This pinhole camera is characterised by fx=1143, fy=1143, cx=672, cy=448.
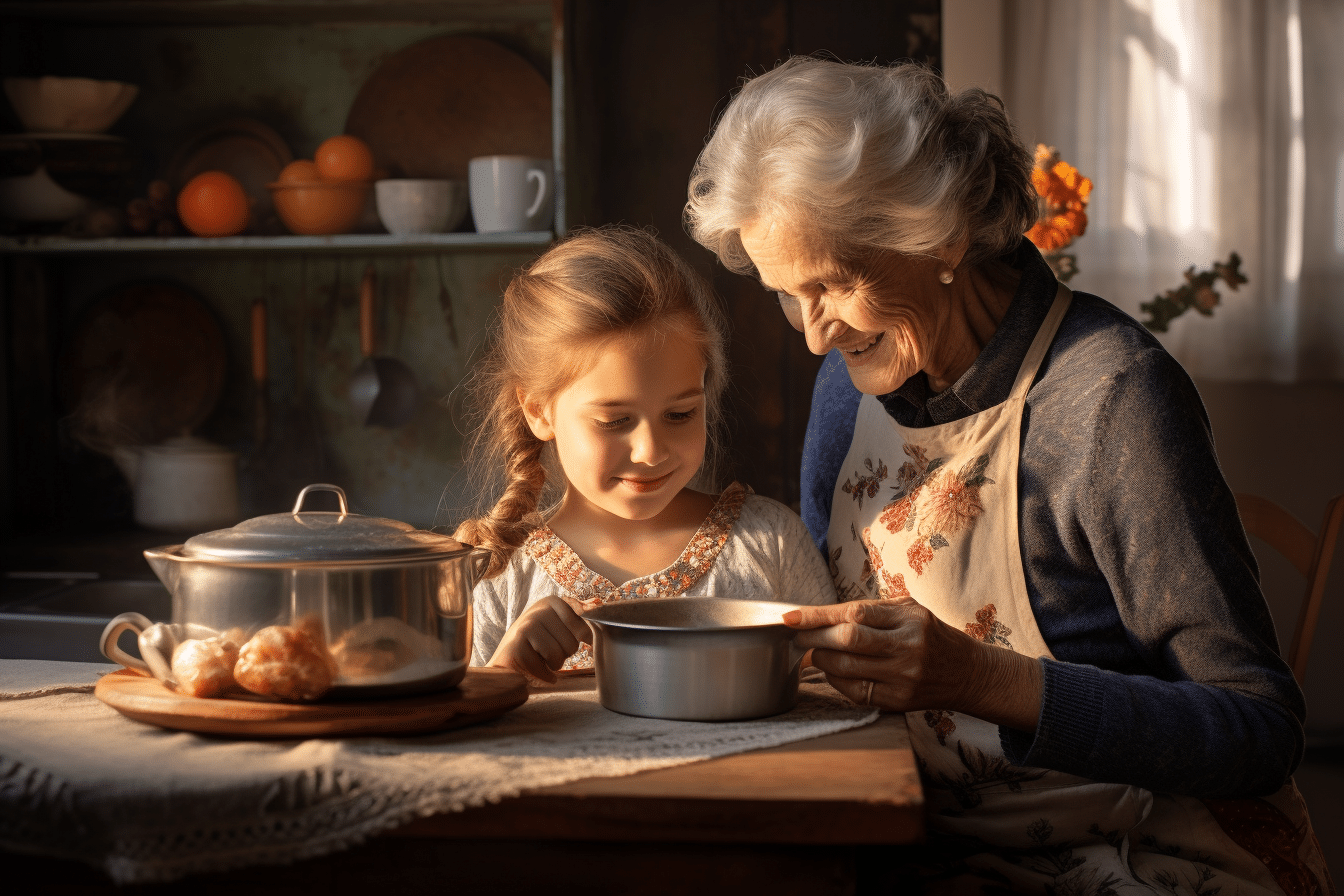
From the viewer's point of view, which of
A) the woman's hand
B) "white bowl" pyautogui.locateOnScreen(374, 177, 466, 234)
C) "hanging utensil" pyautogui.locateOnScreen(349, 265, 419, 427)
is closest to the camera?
the woman's hand

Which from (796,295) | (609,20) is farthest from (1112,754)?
(609,20)

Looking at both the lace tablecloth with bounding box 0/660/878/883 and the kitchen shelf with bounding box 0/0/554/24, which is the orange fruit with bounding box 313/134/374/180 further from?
the lace tablecloth with bounding box 0/660/878/883

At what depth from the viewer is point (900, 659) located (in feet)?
3.07

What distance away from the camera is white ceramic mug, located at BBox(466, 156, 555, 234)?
2203 mm

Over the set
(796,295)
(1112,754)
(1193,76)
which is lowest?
(1112,754)

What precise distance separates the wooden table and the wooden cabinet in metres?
1.85

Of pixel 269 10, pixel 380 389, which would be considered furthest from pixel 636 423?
pixel 269 10

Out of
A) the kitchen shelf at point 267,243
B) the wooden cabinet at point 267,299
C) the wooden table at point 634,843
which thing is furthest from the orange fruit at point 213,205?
the wooden table at point 634,843

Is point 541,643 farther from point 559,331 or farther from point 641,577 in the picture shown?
point 559,331

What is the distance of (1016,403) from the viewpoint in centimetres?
126

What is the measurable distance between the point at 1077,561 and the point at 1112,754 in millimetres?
228

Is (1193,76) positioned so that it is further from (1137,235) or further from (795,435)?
(795,435)

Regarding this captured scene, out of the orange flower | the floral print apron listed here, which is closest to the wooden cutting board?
the orange flower

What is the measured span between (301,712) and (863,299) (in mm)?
750
